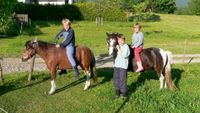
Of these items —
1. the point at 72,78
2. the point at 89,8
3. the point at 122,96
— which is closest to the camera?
the point at 122,96

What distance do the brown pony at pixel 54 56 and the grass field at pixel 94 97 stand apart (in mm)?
642

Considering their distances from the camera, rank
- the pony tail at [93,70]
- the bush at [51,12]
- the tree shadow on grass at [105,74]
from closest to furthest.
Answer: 1. the pony tail at [93,70]
2. the tree shadow on grass at [105,74]
3. the bush at [51,12]

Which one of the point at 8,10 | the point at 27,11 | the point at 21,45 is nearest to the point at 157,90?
the point at 8,10

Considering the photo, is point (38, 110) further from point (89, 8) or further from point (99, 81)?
point (89, 8)

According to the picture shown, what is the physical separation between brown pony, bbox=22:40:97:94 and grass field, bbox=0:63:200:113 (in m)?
0.64

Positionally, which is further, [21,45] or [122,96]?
[21,45]

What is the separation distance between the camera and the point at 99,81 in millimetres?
14578

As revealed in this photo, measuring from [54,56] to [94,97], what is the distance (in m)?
1.92

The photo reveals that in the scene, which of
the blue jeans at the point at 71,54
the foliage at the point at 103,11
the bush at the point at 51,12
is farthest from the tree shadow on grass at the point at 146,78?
the bush at the point at 51,12

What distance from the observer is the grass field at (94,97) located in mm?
11125

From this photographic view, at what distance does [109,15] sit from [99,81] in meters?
40.6

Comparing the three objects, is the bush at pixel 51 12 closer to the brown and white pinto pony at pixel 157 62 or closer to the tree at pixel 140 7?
the tree at pixel 140 7

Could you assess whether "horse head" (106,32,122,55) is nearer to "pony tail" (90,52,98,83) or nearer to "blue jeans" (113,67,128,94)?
"blue jeans" (113,67,128,94)

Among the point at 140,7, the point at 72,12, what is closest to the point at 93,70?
the point at 140,7
